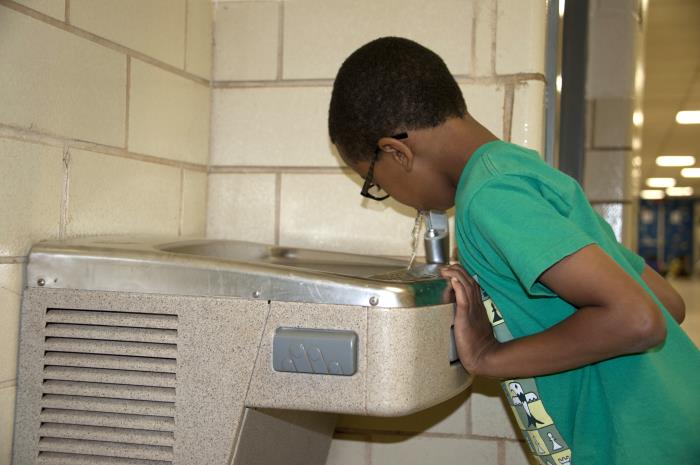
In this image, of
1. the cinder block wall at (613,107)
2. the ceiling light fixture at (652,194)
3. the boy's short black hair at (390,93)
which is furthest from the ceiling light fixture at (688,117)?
the ceiling light fixture at (652,194)

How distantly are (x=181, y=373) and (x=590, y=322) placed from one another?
0.47m

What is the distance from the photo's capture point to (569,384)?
3.24ft

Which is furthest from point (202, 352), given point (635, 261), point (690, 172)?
point (690, 172)

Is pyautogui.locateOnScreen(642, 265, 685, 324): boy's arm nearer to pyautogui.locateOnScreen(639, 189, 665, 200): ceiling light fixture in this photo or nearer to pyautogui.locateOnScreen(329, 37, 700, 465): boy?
pyautogui.locateOnScreen(329, 37, 700, 465): boy

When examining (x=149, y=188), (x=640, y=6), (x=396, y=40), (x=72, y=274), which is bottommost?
(x=72, y=274)

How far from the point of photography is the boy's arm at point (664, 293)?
3.67 ft

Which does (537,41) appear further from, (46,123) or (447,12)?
(46,123)

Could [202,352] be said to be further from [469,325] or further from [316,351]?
[469,325]

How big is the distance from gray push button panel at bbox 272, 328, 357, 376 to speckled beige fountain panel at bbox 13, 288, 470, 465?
1 centimetres

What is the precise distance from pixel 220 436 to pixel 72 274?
0.28 m

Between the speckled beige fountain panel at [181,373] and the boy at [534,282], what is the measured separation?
0.10 metres

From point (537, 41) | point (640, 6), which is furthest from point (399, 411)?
point (640, 6)

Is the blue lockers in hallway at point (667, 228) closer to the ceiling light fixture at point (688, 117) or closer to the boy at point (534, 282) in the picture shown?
the ceiling light fixture at point (688, 117)

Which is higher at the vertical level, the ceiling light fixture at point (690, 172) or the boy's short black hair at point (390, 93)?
the ceiling light fixture at point (690, 172)
